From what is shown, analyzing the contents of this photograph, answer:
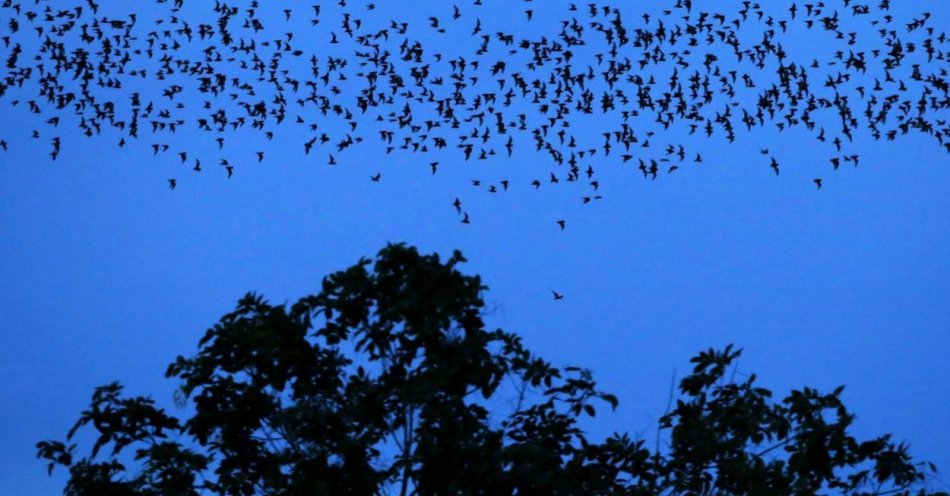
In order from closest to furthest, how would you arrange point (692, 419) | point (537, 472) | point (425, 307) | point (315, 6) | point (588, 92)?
point (537, 472)
point (425, 307)
point (692, 419)
point (315, 6)
point (588, 92)

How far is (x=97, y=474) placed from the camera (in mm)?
Result: 14188

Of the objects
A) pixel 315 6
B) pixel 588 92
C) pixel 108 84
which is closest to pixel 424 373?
pixel 315 6

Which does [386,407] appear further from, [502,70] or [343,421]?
[502,70]

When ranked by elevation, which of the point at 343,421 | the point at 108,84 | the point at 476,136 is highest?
the point at 108,84

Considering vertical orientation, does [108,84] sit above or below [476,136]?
above

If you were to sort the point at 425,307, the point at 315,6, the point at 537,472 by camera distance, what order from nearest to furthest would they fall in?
the point at 537,472, the point at 425,307, the point at 315,6

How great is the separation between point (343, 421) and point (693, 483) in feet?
12.6

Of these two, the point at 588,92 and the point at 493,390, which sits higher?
the point at 588,92

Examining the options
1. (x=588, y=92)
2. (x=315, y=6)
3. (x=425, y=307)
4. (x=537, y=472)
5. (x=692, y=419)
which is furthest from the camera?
(x=588, y=92)

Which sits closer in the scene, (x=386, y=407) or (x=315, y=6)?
(x=386, y=407)

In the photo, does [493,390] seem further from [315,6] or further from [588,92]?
[588,92]

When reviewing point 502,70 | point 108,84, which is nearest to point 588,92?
point 502,70

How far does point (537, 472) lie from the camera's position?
12867 millimetres

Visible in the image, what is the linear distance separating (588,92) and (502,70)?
136 inches
